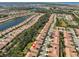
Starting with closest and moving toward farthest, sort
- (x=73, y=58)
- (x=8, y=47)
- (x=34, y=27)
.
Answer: (x=73, y=58) < (x=8, y=47) < (x=34, y=27)

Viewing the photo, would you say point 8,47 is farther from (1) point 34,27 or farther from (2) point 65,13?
(2) point 65,13

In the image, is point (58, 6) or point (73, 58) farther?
point (58, 6)

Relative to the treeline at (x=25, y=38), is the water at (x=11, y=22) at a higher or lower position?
higher

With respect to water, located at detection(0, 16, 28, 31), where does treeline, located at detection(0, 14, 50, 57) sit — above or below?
below

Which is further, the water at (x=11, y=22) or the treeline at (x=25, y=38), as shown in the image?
the water at (x=11, y=22)

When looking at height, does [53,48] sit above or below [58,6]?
below

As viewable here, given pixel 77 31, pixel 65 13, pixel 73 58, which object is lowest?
pixel 73 58

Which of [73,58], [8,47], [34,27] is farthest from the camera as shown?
[34,27]

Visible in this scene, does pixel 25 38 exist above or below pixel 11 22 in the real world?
below

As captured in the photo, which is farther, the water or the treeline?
the water

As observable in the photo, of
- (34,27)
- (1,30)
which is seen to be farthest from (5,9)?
(34,27)

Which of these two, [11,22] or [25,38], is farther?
[11,22]
